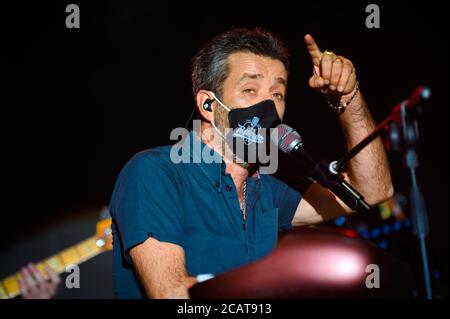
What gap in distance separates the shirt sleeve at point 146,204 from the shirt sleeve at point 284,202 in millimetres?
916

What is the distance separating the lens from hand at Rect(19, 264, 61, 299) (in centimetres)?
337

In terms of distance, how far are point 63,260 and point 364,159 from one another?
237 centimetres

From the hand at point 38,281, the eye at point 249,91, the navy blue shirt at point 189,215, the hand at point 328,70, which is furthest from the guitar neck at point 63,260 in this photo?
the hand at point 328,70

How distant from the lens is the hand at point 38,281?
3367 millimetres

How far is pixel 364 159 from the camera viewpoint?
2.70 meters

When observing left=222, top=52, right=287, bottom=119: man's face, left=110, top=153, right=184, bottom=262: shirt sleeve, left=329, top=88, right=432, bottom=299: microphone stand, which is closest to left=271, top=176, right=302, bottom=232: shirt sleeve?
left=222, top=52, right=287, bottom=119: man's face

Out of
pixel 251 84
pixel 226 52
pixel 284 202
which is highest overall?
pixel 226 52

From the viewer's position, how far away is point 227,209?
7.50 feet

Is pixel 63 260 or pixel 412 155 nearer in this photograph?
pixel 412 155

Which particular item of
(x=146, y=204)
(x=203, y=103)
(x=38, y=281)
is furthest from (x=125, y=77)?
(x=146, y=204)

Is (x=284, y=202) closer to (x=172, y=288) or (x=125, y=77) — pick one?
(x=172, y=288)

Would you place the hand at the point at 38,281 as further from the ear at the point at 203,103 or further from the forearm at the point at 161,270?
the forearm at the point at 161,270
